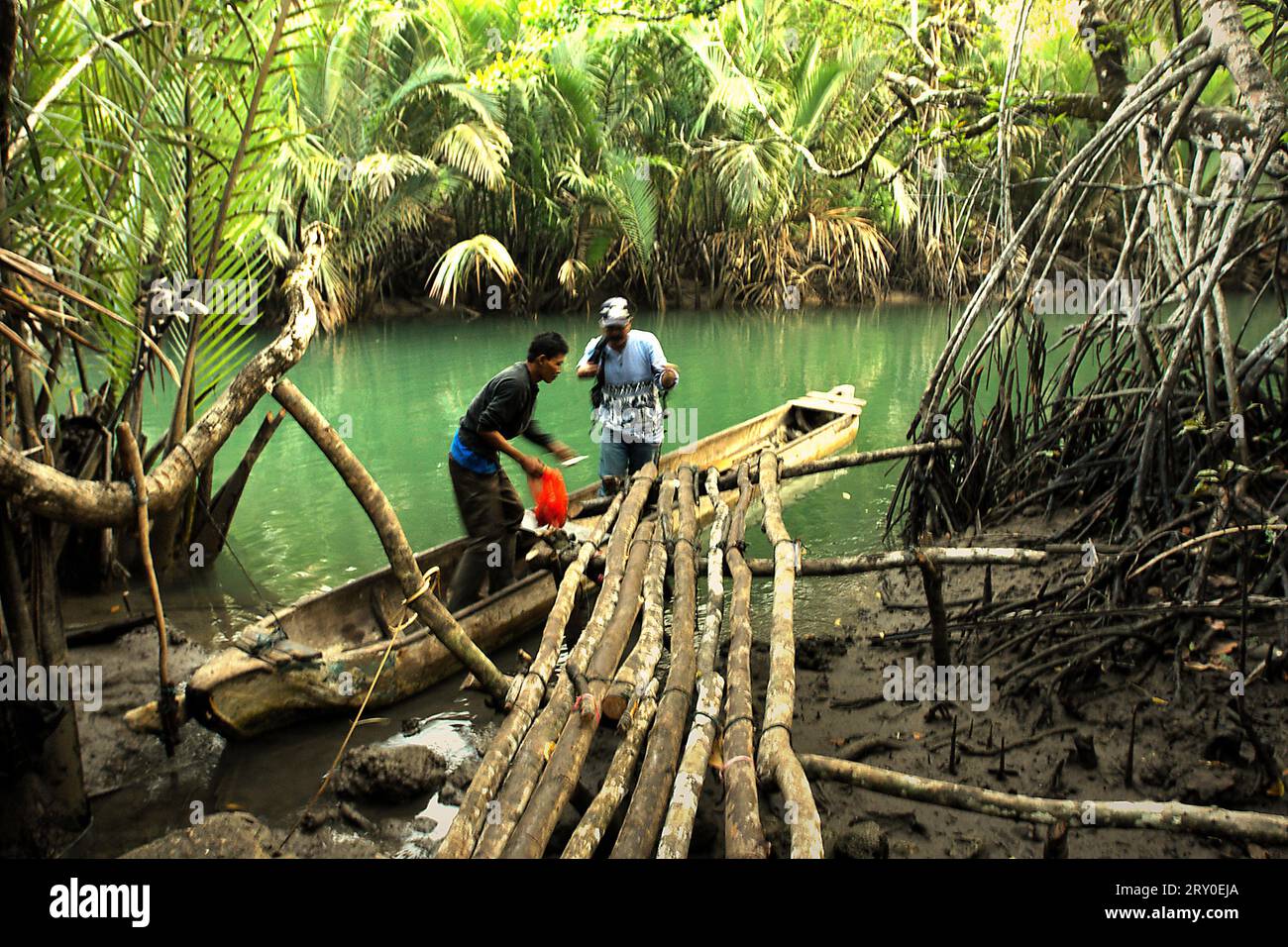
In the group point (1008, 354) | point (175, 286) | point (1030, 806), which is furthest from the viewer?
point (1008, 354)

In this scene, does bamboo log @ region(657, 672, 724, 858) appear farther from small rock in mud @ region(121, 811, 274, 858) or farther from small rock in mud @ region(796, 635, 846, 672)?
small rock in mud @ region(121, 811, 274, 858)

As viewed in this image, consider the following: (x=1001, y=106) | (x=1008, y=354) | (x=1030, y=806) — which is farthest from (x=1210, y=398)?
(x=1030, y=806)

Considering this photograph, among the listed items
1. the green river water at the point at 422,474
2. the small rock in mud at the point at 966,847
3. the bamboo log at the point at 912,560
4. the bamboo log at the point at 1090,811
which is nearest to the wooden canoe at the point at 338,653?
the green river water at the point at 422,474

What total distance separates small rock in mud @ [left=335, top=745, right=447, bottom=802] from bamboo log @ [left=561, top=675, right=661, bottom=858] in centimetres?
120

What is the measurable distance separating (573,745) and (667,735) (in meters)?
0.32

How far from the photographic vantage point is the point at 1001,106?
562 centimetres

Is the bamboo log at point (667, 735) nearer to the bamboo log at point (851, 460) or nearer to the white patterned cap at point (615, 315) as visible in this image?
the bamboo log at point (851, 460)

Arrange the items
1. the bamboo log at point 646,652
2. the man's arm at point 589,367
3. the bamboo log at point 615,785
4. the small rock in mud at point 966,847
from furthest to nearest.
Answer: the man's arm at point 589,367 → the bamboo log at point 646,652 → the small rock in mud at point 966,847 → the bamboo log at point 615,785

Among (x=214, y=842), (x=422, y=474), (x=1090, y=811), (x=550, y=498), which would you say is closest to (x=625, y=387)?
(x=550, y=498)

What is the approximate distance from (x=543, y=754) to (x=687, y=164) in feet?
55.8

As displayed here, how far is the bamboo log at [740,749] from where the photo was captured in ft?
8.39

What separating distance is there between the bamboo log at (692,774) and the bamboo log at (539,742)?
452mm
